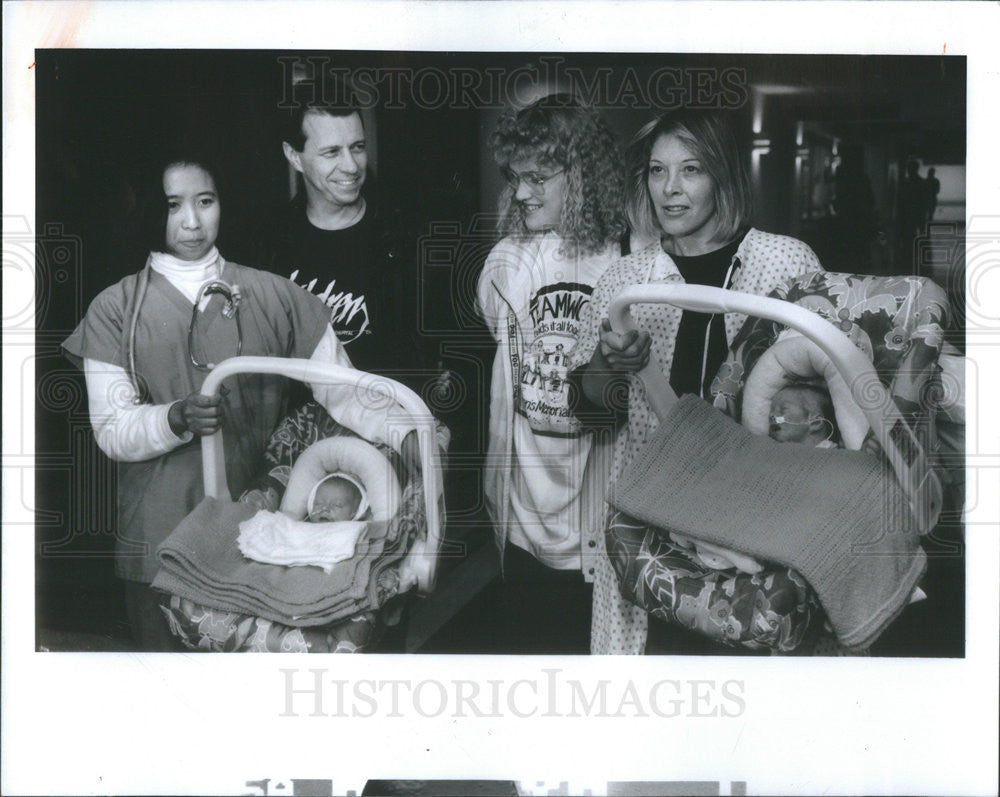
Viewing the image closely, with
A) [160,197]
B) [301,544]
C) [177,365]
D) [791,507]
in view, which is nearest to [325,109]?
[160,197]

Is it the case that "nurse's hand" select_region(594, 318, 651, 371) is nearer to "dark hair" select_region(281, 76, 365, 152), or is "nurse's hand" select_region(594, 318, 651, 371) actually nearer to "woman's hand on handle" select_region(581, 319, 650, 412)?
"woman's hand on handle" select_region(581, 319, 650, 412)

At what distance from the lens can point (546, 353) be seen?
265 centimetres

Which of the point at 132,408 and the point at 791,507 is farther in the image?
the point at 132,408

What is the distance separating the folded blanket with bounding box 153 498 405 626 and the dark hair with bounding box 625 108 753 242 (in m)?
1.09

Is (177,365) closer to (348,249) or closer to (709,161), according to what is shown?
(348,249)

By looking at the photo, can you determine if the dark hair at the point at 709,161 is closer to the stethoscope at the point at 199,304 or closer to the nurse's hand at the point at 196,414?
the stethoscope at the point at 199,304

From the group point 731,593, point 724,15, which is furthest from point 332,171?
point 731,593

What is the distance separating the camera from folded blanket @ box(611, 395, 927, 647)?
2.57 meters

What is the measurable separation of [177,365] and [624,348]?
1162 millimetres

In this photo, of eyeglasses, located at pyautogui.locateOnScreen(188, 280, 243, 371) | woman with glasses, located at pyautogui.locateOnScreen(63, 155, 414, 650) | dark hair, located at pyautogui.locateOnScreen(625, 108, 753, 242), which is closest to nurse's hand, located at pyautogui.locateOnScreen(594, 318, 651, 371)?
dark hair, located at pyautogui.locateOnScreen(625, 108, 753, 242)

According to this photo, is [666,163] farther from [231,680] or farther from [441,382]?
[231,680]

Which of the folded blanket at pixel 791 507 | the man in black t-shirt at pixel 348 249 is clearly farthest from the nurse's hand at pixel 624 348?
the man in black t-shirt at pixel 348 249

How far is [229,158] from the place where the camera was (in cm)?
263

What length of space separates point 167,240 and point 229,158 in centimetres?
27
